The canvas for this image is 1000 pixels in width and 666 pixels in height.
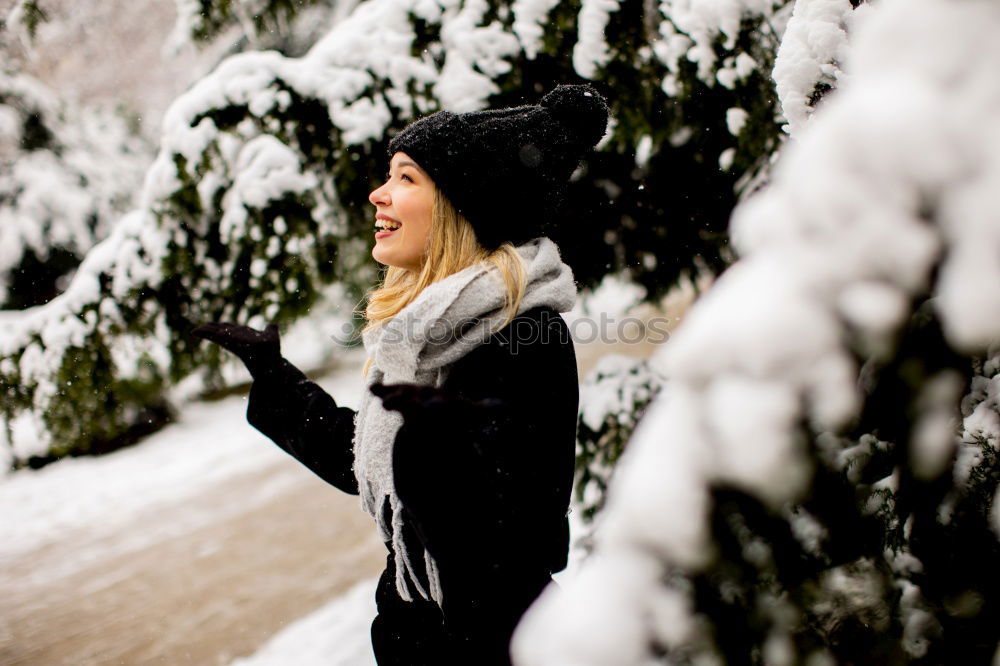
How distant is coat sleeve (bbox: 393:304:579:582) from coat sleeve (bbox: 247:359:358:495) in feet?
1.82

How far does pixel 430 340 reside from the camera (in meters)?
1.31

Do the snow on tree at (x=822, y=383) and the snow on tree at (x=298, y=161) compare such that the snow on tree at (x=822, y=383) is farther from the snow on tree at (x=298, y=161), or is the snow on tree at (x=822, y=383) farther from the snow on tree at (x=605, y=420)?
the snow on tree at (x=605, y=420)

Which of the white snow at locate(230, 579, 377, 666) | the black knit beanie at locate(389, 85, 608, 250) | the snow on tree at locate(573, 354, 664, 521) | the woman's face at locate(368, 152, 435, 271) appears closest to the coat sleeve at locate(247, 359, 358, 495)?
the woman's face at locate(368, 152, 435, 271)

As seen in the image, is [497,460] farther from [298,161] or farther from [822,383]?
Result: [298,161]

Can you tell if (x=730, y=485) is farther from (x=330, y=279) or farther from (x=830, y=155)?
(x=330, y=279)

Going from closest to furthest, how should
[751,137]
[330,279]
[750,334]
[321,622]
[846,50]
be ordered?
[750,334], [846,50], [751,137], [330,279], [321,622]

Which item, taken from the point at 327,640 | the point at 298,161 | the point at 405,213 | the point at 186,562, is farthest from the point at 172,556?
the point at 405,213

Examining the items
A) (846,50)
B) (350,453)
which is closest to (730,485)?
(846,50)

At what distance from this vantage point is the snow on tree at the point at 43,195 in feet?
30.3

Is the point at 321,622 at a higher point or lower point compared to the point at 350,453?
lower

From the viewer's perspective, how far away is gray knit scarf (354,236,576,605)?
131cm

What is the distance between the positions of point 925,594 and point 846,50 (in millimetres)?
895

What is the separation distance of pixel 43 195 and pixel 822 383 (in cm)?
1191

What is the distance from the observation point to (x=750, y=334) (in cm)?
40
